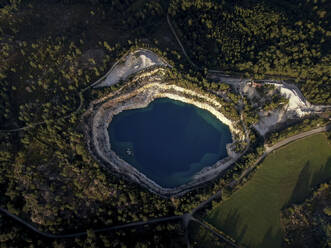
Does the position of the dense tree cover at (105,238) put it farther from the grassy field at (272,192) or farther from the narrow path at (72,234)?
the grassy field at (272,192)

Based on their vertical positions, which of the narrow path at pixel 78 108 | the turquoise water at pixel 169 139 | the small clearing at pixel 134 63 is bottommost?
the turquoise water at pixel 169 139

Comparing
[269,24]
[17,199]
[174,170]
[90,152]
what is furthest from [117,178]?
[269,24]

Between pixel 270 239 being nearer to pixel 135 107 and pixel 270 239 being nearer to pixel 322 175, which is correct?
pixel 322 175

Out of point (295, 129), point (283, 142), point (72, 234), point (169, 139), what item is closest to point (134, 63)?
point (169, 139)

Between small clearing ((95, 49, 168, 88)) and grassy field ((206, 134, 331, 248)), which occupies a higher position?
small clearing ((95, 49, 168, 88))

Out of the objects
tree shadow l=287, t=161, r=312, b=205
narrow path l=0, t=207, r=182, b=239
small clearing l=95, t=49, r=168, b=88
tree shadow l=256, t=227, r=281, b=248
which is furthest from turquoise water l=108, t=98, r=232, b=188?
tree shadow l=256, t=227, r=281, b=248

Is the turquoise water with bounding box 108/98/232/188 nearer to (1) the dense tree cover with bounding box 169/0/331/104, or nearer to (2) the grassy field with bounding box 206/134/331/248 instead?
(2) the grassy field with bounding box 206/134/331/248

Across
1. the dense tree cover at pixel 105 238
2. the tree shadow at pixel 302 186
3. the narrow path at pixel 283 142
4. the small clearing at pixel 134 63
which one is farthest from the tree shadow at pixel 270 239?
the small clearing at pixel 134 63
